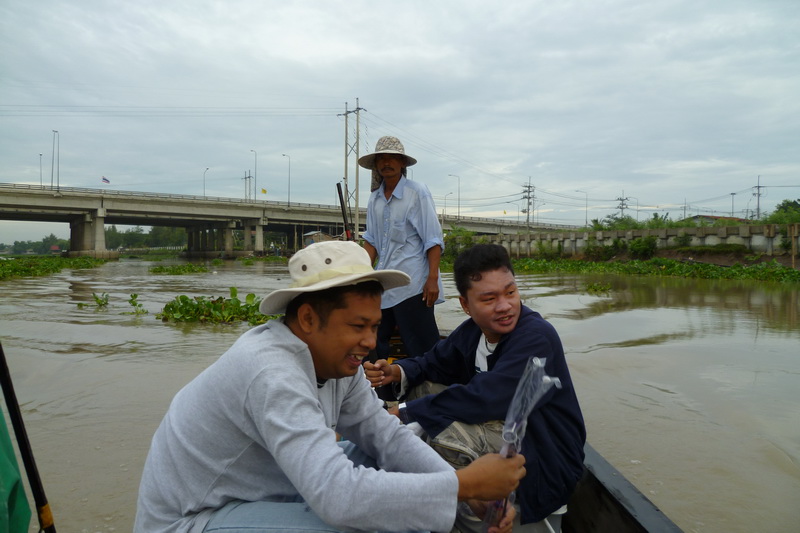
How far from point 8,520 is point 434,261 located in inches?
113

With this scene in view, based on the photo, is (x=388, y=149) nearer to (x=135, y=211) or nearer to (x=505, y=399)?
(x=505, y=399)

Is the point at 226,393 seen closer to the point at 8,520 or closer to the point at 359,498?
the point at 359,498

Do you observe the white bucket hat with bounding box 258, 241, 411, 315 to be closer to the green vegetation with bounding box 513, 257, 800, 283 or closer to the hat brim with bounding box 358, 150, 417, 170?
the hat brim with bounding box 358, 150, 417, 170

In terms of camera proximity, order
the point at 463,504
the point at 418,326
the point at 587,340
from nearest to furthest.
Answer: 1. the point at 463,504
2. the point at 418,326
3. the point at 587,340

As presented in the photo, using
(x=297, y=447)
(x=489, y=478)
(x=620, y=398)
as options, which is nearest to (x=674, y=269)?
(x=620, y=398)

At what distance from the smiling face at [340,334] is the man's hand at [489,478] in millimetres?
437

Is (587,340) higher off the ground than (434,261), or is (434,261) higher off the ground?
(434,261)

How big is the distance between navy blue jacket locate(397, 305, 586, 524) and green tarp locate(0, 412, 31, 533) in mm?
1257

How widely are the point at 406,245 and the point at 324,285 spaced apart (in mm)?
2475

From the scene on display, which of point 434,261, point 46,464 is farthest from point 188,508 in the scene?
point 434,261

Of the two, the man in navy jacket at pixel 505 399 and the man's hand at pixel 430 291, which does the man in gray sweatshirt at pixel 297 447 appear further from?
the man's hand at pixel 430 291

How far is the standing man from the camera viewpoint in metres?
3.78

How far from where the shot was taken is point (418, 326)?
12.4 feet

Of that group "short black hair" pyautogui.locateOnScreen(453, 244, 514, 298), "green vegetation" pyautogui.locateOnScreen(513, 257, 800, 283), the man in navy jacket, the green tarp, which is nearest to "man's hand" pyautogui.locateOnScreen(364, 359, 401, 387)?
the man in navy jacket
